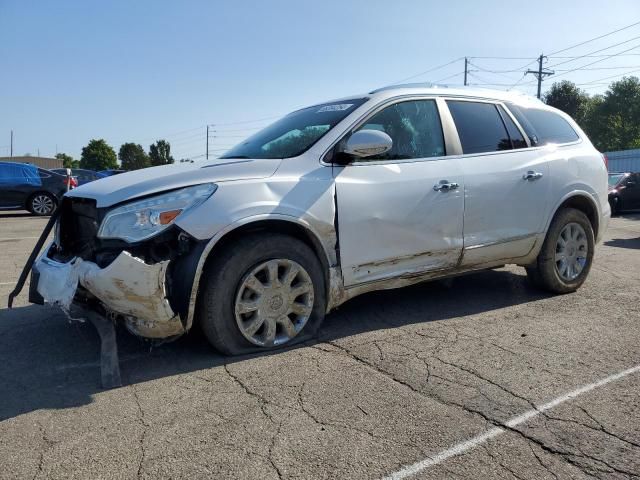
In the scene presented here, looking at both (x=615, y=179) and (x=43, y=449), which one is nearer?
(x=43, y=449)

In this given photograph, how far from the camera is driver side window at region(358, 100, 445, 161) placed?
424cm

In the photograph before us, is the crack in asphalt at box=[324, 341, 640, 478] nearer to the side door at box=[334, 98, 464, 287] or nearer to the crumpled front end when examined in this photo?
the side door at box=[334, 98, 464, 287]

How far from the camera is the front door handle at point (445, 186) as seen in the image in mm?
4269

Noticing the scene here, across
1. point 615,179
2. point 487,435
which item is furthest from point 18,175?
point 615,179

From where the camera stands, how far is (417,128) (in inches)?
174

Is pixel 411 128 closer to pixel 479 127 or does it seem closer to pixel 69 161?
pixel 479 127

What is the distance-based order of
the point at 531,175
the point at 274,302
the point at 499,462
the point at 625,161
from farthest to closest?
the point at 625,161
the point at 531,175
the point at 274,302
the point at 499,462

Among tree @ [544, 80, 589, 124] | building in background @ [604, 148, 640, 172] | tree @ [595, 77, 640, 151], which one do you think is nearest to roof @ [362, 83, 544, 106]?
building in background @ [604, 148, 640, 172]

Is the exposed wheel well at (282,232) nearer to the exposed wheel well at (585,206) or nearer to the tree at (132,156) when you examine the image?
the exposed wheel well at (585,206)

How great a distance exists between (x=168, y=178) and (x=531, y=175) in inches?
125

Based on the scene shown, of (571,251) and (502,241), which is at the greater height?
(502,241)

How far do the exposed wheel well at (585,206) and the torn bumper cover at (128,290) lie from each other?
149 inches

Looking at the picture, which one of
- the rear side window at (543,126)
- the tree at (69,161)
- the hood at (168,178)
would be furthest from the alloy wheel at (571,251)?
the tree at (69,161)

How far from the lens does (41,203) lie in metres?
14.9
